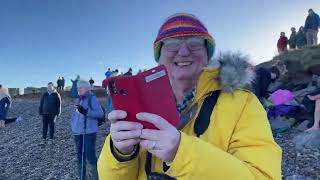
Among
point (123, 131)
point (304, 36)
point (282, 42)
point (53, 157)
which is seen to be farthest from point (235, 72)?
point (304, 36)

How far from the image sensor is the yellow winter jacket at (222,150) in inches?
95.3

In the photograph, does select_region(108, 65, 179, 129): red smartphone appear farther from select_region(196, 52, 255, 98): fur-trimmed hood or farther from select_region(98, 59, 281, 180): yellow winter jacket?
select_region(196, 52, 255, 98): fur-trimmed hood

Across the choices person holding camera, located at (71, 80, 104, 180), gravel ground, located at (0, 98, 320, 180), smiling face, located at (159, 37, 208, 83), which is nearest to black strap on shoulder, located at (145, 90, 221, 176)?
smiling face, located at (159, 37, 208, 83)

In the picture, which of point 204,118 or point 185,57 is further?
point 185,57

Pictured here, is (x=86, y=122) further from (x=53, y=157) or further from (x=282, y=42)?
(x=282, y=42)

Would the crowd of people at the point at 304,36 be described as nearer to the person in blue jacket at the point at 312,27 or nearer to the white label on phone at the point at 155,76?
the person in blue jacket at the point at 312,27

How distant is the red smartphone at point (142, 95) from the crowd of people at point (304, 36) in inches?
932

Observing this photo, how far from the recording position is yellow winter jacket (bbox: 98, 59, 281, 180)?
7.94 feet

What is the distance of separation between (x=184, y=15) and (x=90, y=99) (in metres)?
7.43

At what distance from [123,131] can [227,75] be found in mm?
899

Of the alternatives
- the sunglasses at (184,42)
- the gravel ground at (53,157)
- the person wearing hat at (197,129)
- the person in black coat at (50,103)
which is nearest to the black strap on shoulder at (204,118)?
the person wearing hat at (197,129)

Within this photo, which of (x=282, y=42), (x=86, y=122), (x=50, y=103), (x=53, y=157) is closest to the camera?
(x=86, y=122)

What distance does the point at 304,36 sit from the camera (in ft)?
91.6

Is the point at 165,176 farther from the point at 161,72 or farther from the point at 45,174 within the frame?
the point at 45,174
